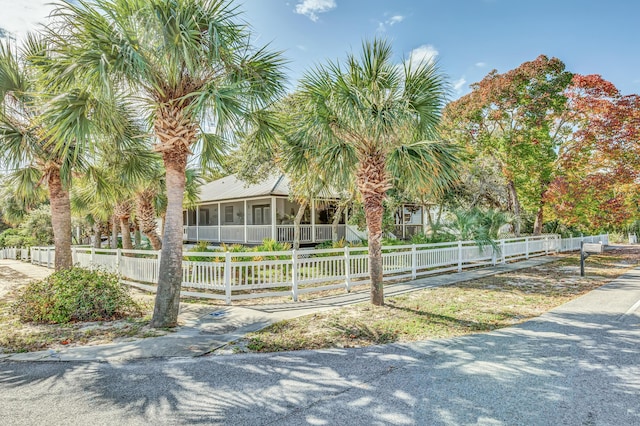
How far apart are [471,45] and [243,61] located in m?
8.78

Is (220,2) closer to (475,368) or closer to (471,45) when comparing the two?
(475,368)

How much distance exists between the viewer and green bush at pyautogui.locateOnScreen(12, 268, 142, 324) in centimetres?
682

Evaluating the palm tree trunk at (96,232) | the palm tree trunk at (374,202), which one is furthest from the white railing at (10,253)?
the palm tree trunk at (374,202)

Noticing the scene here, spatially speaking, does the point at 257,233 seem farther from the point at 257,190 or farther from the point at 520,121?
the point at 520,121

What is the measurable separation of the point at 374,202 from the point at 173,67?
4.73m

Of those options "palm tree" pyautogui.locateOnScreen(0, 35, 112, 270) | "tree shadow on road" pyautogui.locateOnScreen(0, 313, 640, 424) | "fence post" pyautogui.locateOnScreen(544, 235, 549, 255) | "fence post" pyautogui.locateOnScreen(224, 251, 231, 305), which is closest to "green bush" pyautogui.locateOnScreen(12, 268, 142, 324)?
"palm tree" pyautogui.locateOnScreen(0, 35, 112, 270)

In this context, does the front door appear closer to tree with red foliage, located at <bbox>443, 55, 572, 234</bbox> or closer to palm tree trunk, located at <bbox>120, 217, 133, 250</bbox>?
palm tree trunk, located at <bbox>120, 217, 133, 250</bbox>

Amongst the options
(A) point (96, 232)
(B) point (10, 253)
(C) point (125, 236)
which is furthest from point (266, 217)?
(B) point (10, 253)

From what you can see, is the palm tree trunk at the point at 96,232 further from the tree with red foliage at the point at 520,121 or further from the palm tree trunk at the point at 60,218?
the tree with red foliage at the point at 520,121

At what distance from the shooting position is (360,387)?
3883mm

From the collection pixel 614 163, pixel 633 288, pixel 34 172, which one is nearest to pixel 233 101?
pixel 34 172

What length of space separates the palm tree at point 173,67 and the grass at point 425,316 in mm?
2350

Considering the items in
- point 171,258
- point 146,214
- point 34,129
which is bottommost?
point 171,258

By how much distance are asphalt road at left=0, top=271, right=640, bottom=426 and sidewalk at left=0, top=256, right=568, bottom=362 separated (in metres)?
0.29
